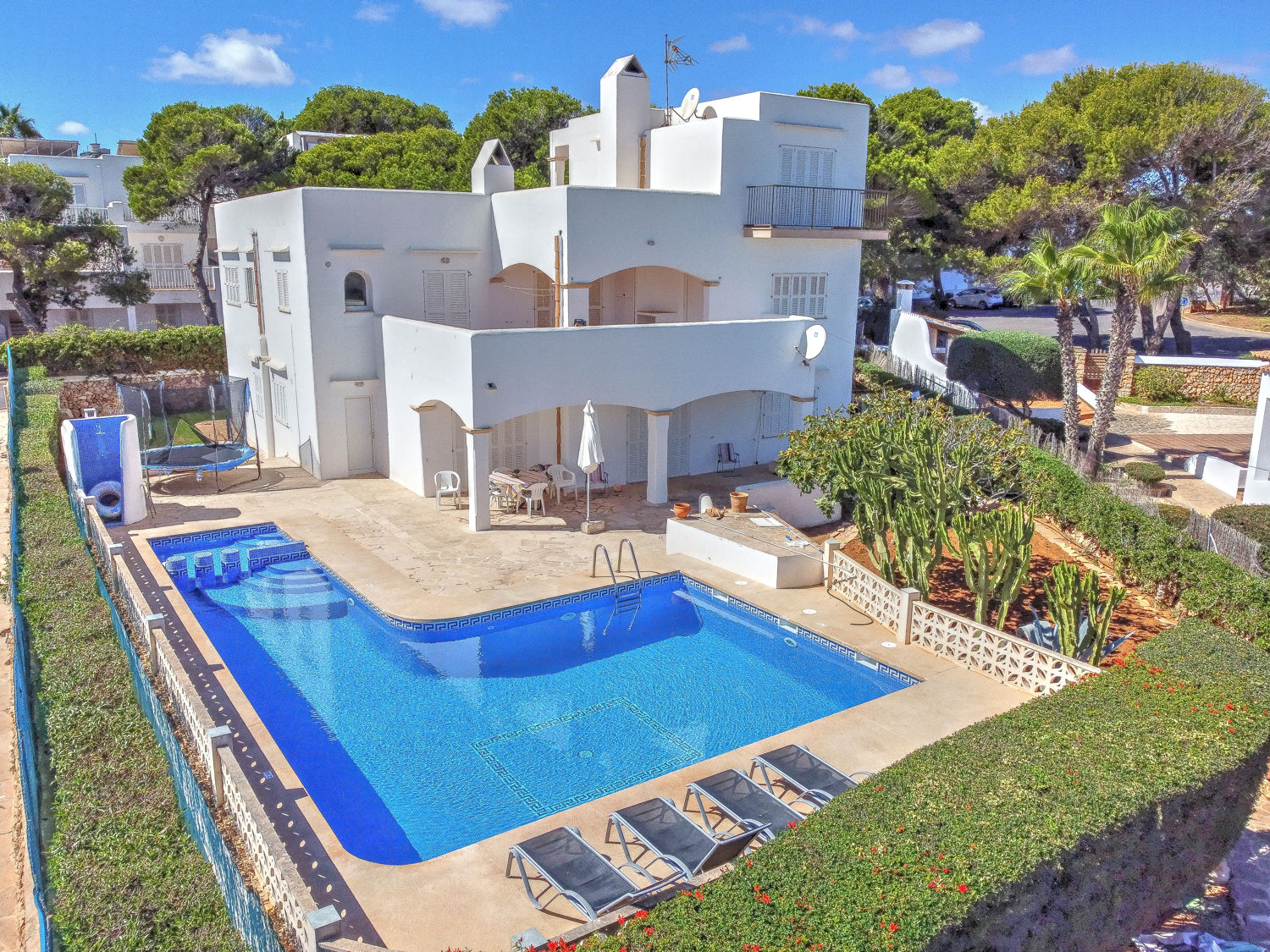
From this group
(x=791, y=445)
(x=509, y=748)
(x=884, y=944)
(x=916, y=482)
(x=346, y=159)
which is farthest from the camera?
(x=346, y=159)

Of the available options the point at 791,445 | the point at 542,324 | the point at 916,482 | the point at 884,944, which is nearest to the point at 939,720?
the point at 916,482

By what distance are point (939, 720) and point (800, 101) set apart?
715 inches

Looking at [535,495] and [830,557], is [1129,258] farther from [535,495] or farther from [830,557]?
[535,495]

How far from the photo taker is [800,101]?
25062mm

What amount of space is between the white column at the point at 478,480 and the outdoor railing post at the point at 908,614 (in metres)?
8.99

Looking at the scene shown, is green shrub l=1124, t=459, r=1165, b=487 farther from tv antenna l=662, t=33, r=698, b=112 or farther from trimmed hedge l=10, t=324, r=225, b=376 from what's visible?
trimmed hedge l=10, t=324, r=225, b=376

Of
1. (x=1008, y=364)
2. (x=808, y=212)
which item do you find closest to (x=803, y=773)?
(x=808, y=212)

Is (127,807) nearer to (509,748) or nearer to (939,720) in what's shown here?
(509,748)

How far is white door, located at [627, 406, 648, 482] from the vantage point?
78.0ft

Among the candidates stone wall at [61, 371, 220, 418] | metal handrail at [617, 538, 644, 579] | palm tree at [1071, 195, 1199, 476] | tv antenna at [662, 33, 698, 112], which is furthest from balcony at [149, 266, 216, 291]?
palm tree at [1071, 195, 1199, 476]

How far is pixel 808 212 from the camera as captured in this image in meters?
25.2

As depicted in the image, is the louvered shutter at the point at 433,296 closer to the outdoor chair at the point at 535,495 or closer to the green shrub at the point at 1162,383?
the outdoor chair at the point at 535,495

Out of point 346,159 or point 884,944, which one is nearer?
point 884,944

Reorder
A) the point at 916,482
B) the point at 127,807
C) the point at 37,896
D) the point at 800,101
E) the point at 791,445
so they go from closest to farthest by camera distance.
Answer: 1. the point at 37,896
2. the point at 127,807
3. the point at 916,482
4. the point at 791,445
5. the point at 800,101
